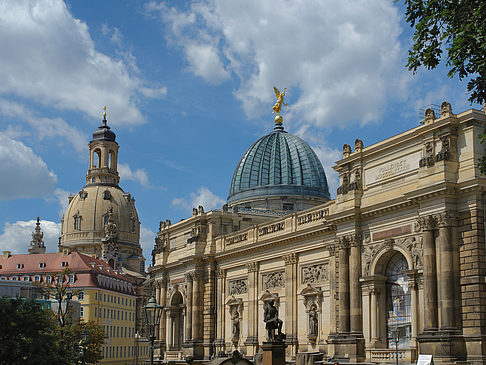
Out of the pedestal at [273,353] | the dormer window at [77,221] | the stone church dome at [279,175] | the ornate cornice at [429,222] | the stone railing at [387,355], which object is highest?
the dormer window at [77,221]

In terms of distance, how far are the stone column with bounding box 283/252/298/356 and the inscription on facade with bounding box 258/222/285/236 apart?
115 inches

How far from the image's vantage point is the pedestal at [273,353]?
3672 centimetres

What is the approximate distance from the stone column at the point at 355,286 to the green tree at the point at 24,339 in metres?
18.8

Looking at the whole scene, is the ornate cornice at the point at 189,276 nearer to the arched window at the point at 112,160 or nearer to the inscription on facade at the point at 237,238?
the inscription on facade at the point at 237,238

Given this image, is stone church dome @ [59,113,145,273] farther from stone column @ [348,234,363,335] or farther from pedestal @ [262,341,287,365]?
pedestal @ [262,341,287,365]

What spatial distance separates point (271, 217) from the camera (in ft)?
237

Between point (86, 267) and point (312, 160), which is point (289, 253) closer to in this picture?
point (312, 160)

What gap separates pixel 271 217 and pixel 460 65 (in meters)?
45.8

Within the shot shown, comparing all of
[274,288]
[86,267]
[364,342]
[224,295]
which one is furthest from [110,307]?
[364,342]

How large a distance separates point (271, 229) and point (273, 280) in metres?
4.17

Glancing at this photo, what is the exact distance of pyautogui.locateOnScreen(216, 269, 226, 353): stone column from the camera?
6538cm

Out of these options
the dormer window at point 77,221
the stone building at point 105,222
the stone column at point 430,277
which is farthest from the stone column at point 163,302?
the dormer window at point 77,221

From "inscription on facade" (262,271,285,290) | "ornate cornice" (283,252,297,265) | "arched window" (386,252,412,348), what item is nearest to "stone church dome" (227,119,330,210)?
"inscription on facade" (262,271,285,290)

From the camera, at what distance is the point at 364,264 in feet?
159
